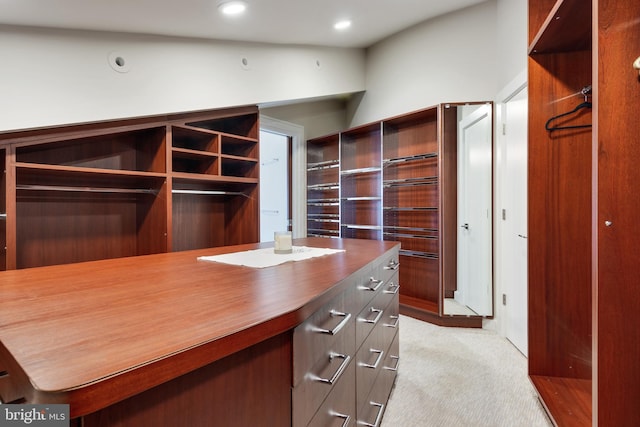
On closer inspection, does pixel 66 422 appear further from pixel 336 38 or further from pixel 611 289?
pixel 336 38

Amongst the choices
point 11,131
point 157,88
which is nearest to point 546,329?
point 157,88

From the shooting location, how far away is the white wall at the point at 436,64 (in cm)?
306

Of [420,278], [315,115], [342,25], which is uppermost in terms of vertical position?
[342,25]

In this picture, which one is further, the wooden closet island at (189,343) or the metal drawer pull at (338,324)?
the metal drawer pull at (338,324)

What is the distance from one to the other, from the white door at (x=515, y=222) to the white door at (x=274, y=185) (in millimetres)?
2574

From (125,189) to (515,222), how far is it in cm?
321

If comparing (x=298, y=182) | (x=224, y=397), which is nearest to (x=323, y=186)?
(x=298, y=182)

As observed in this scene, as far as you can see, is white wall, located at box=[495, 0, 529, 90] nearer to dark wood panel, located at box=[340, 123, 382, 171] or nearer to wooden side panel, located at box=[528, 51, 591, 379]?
wooden side panel, located at box=[528, 51, 591, 379]

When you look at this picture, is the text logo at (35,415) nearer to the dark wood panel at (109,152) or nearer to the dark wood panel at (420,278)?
the dark wood panel at (109,152)

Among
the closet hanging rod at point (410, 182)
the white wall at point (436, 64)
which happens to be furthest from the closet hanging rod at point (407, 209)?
the white wall at point (436, 64)

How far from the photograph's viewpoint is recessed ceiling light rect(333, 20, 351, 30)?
125 inches

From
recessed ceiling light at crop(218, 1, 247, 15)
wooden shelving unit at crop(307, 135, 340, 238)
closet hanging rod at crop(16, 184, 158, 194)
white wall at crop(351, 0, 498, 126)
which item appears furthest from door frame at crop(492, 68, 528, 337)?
closet hanging rod at crop(16, 184, 158, 194)

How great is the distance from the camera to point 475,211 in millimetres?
3029

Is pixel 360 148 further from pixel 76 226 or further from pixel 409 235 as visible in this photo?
pixel 76 226
